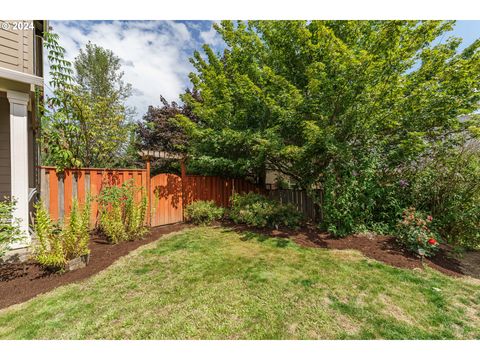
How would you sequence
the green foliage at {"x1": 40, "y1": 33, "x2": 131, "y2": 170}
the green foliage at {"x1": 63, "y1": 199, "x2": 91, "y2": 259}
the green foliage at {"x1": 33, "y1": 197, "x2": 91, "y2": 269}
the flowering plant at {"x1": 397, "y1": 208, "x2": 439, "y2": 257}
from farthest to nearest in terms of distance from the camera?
the green foliage at {"x1": 40, "y1": 33, "x2": 131, "y2": 170}
the flowering plant at {"x1": 397, "y1": 208, "x2": 439, "y2": 257}
the green foliage at {"x1": 63, "y1": 199, "x2": 91, "y2": 259}
the green foliage at {"x1": 33, "y1": 197, "x2": 91, "y2": 269}

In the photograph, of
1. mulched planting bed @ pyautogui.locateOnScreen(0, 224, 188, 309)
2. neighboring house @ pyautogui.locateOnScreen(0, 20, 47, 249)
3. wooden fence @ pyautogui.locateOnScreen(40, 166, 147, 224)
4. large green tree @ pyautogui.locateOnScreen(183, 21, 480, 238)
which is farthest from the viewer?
large green tree @ pyautogui.locateOnScreen(183, 21, 480, 238)

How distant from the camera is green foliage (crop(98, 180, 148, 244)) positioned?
4.25 metres

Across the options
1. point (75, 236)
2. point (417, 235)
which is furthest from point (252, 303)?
point (417, 235)

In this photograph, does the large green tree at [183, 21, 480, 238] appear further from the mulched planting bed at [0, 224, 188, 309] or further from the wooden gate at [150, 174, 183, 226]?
the mulched planting bed at [0, 224, 188, 309]

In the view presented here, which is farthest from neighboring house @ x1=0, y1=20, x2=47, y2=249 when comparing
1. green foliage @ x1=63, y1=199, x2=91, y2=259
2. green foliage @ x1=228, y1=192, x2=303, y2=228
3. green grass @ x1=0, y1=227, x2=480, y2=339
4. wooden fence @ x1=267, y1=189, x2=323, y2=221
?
wooden fence @ x1=267, y1=189, x2=323, y2=221

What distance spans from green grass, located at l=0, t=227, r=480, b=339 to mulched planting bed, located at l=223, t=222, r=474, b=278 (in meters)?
0.32

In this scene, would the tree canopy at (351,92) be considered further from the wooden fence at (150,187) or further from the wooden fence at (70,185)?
the wooden fence at (70,185)

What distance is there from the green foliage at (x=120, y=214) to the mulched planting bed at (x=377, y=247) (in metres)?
2.39

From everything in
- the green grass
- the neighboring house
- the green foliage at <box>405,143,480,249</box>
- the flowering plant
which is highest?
the neighboring house

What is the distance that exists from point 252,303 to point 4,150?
638 cm

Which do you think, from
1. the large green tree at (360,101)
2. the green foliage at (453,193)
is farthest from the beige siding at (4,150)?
the green foliage at (453,193)

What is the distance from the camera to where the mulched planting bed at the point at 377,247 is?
11.5 ft

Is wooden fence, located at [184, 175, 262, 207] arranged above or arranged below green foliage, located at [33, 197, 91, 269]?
above

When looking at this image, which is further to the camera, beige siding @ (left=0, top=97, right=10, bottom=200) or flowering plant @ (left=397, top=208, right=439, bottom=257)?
beige siding @ (left=0, top=97, right=10, bottom=200)
